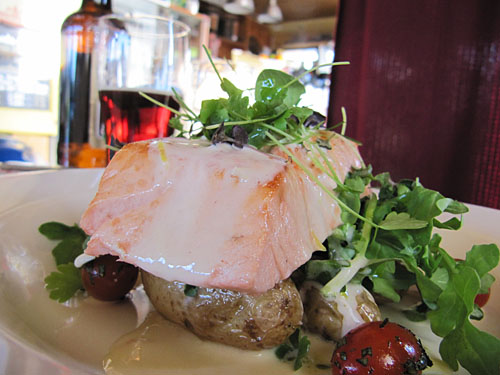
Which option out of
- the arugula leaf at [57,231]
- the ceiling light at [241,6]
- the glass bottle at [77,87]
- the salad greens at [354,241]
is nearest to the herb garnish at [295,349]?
the salad greens at [354,241]

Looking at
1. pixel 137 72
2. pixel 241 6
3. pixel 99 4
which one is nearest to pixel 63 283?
pixel 137 72

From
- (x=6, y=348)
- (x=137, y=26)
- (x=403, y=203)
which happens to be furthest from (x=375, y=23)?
(x=6, y=348)

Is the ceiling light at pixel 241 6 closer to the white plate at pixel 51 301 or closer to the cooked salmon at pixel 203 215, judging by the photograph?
the white plate at pixel 51 301

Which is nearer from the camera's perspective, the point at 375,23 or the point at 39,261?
the point at 39,261

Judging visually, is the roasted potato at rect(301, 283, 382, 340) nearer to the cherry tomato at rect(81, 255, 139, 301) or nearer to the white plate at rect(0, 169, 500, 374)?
the white plate at rect(0, 169, 500, 374)

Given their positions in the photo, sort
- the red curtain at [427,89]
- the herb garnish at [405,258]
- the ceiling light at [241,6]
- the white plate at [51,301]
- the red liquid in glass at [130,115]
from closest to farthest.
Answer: the white plate at [51,301] → the herb garnish at [405,258] → the red liquid in glass at [130,115] → the red curtain at [427,89] → the ceiling light at [241,6]

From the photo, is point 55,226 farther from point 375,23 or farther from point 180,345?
point 375,23
